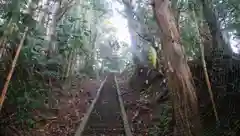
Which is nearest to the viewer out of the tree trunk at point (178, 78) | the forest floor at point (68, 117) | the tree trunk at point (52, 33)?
the tree trunk at point (178, 78)

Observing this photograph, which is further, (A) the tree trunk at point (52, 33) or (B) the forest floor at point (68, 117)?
(A) the tree trunk at point (52, 33)

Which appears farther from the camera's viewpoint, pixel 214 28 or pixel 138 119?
pixel 138 119

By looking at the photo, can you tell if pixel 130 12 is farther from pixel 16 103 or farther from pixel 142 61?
pixel 16 103

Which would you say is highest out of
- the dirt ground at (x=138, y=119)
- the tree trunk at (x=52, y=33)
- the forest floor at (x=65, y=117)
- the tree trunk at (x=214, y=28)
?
the tree trunk at (x=52, y=33)

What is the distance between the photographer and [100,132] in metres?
6.84

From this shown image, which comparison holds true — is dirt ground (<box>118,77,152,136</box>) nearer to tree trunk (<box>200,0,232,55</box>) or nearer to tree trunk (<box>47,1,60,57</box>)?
tree trunk (<box>200,0,232,55</box>)

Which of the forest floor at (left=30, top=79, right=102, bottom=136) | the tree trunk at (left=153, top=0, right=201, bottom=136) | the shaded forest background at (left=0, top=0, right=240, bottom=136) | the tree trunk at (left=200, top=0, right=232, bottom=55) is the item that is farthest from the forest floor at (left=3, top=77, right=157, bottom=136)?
the tree trunk at (left=200, top=0, right=232, bottom=55)

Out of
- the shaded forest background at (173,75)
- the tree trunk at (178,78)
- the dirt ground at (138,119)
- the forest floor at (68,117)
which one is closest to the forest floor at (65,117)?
the forest floor at (68,117)

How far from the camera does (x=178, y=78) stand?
16.6 feet

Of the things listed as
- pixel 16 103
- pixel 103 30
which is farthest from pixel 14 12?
pixel 103 30

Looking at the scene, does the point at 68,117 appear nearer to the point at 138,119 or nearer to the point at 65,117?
the point at 65,117

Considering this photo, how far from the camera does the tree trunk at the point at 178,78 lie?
16.0 feet

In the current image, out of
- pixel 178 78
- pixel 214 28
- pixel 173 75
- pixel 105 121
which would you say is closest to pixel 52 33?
pixel 105 121

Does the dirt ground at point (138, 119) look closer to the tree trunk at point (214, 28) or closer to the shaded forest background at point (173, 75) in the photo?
the shaded forest background at point (173, 75)
